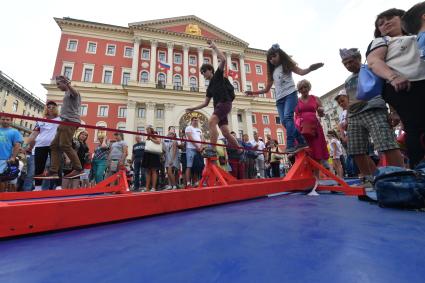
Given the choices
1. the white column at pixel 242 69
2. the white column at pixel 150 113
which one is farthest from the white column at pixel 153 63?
the white column at pixel 242 69

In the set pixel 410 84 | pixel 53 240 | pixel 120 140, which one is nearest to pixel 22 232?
pixel 53 240

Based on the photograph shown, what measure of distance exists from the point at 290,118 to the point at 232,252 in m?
2.35

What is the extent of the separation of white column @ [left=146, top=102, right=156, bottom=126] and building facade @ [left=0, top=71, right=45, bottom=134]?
1372cm

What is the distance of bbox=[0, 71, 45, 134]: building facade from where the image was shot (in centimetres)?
2736

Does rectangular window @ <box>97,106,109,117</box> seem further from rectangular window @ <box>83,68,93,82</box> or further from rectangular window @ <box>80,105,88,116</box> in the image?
rectangular window @ <box>83,68,93,82</box>

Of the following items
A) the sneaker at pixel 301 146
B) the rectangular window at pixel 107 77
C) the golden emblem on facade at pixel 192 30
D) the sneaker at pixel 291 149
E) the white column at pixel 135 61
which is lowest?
the sneaker at pixel 291 149

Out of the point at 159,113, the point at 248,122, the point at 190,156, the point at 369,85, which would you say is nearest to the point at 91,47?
the point at 159,113

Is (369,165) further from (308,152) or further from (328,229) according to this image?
(328,229)

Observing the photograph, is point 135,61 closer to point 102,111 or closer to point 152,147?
point 102,111

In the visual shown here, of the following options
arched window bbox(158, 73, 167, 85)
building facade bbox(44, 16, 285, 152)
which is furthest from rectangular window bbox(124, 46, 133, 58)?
arched window bbox(158, 73, 167, 85)

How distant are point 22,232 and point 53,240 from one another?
0.78ft

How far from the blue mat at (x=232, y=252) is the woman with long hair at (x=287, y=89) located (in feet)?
5.51

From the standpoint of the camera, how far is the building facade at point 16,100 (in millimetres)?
27359

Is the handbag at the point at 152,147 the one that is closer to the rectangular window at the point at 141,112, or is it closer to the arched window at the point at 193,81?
the rectangular window at the point at 141,112
